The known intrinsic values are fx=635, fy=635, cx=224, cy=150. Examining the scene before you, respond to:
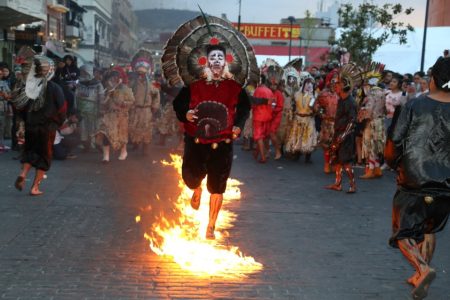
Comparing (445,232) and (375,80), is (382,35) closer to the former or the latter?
Answer: (375,80)

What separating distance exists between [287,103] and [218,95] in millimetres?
7554

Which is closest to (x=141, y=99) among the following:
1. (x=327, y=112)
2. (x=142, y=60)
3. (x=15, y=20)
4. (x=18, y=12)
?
(x=142, y=60)

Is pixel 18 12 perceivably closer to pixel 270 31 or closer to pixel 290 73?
pixel 290 73

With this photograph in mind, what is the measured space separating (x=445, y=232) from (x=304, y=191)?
Answer: 9.26 ft

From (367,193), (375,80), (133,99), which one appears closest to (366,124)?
(375,80)

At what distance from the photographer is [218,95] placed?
263 inches

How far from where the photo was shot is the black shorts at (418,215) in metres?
4.68

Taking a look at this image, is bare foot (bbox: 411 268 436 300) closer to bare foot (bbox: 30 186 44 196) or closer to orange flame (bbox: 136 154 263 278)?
orange flame (bbox: 136 154 263 278)

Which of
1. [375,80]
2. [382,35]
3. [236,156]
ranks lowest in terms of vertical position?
[236,156]

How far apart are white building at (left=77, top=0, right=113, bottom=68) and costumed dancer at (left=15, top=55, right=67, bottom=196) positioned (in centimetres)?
4321

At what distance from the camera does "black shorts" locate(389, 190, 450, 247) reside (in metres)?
4.68

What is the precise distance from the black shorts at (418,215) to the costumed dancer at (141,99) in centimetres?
895

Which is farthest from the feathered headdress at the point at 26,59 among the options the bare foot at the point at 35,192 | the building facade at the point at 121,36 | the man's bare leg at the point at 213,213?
the building facade at the point at 121,36

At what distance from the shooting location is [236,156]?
14.2 meters
